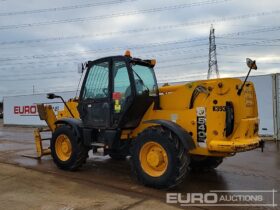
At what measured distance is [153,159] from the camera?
6.97m

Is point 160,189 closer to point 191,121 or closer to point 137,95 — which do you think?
point 191,121

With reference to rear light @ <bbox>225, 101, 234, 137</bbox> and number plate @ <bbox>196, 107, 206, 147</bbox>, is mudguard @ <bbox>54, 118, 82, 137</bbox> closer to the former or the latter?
number plate @ <bbox>196, 107, 206, 147</bbox>

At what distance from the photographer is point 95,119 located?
8297 millimetres

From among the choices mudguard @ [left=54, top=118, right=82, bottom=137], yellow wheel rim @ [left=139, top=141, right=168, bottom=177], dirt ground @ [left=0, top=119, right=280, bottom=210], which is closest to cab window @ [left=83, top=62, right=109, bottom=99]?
mudguard @ [left=54, top=118, right=82, bottom=137]

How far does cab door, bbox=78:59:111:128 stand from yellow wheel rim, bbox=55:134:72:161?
28.4 inches

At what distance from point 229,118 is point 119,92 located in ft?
7.68

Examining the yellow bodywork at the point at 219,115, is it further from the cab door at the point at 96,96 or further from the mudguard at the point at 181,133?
the cab door at the point at 96,96

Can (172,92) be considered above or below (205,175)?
above

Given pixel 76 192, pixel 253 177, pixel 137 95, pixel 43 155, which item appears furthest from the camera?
pixel 43 155

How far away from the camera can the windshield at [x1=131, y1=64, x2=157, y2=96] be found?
7.78 metres

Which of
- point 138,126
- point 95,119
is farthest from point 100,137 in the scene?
point 138,126

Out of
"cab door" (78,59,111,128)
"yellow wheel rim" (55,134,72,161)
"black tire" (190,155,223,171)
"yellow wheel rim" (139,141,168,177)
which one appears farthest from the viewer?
"yellow wheel rim" (55,134,72,161)

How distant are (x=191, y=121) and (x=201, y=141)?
43 cm

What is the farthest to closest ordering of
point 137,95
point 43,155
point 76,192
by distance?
point 43,155, point 137,95, point 76,192
